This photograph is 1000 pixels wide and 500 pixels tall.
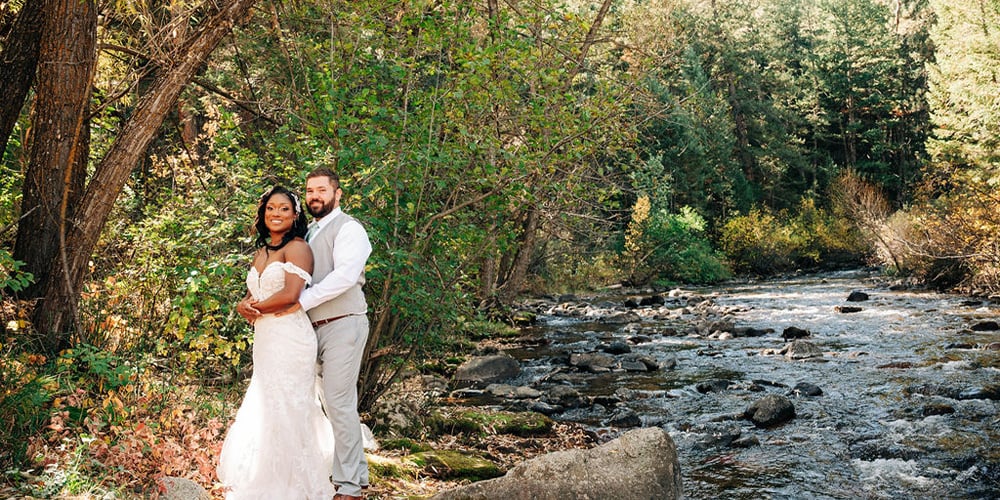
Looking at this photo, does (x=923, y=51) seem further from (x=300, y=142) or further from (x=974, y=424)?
(x=300, y=142)

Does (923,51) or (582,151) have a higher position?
(923,51)

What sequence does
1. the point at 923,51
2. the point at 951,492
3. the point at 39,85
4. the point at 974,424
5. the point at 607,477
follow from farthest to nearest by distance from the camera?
the point at 923,51 → the point at 974,424 → the point at 951,492 → the point at 39,85 → the point at 607,477

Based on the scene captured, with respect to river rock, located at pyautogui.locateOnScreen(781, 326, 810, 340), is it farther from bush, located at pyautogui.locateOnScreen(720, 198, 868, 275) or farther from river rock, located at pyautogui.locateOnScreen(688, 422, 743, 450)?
bush, located at pyautogui.locateOnScreen(720, 198, 868, 275)

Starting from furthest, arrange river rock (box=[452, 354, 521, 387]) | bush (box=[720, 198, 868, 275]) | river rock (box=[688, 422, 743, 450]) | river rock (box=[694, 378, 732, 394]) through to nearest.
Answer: bush (box=[720, 198, 868, 275]) < river rock (box=[452, 354, 521, 387]) < river rock (box=[694, 378, 732, 394]) < river rock (box=[688, 422, 743, 450])

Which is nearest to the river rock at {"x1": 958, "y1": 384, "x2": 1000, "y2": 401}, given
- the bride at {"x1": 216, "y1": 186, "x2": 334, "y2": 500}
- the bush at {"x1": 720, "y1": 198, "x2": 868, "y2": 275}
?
the bride at {"x1": 216, "y1": 186, "x2": 334, "y2": 500}

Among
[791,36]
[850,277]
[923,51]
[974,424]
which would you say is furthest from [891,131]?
[974,424]

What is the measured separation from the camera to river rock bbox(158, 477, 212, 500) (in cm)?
449

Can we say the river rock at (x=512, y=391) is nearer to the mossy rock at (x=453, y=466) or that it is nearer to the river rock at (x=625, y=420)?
the river rock at (x=625, y=420)

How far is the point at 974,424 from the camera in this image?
895 cm

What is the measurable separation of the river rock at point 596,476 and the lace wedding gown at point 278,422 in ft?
3.88

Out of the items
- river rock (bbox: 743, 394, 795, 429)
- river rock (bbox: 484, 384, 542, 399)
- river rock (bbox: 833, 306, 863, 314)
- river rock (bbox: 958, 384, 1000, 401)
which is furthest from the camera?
river rock (bbox: 833, 306, 863, 314)

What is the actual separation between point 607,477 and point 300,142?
4.11 m

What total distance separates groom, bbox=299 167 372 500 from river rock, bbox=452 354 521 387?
723 centimetres

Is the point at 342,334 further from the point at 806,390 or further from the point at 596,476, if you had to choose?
the point at 806,390
